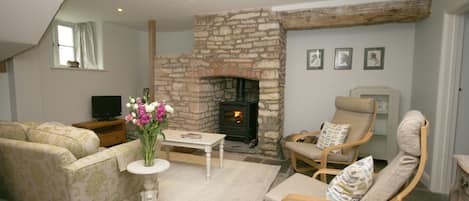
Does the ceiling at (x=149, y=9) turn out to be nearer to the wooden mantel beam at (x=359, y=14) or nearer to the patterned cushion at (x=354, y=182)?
the wooden mantel beam at (x=359, y=14)

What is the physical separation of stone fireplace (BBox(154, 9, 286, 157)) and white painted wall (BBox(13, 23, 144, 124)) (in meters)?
1.13

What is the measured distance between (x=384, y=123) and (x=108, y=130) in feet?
15.9

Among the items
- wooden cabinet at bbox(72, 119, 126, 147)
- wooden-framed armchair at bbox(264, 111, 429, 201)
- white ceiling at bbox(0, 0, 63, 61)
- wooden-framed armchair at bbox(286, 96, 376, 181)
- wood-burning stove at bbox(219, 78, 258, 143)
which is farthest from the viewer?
wood-burning stove at bbox(219, 78, 258, 143)

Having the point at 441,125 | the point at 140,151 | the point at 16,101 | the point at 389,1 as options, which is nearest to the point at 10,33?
the point at 16,101

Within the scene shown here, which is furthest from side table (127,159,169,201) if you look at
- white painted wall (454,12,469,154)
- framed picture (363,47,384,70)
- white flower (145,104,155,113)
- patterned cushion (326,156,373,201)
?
framed picture (363,47,384,70)

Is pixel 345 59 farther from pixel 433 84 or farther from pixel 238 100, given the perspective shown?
pixel 238 100

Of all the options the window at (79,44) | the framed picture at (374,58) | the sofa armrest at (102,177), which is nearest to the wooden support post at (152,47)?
the window at (79,44)

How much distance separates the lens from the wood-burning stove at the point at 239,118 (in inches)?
174

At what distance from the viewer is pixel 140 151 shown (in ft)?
7.20

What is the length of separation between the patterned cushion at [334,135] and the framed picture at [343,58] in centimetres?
133

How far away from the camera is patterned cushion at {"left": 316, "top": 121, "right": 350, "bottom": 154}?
2.90m

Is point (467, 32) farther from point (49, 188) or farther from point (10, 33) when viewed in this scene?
point (10, 33)

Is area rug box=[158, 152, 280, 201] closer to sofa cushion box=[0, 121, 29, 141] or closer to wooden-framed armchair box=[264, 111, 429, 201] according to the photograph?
wooden-framed armchair box=[264, 111, 429, 201]

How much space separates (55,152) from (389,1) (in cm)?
402
